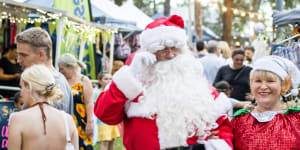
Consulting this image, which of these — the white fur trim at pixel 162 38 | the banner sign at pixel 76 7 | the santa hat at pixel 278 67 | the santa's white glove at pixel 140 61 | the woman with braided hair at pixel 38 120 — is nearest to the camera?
the santa's white glove at pixel 140 61

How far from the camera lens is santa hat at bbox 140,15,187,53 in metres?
2.82

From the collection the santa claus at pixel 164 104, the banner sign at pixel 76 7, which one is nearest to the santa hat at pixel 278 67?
the santa claus at pixel 164 104

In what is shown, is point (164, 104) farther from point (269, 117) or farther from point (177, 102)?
point (269, 117)

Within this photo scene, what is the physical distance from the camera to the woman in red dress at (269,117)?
118 inches

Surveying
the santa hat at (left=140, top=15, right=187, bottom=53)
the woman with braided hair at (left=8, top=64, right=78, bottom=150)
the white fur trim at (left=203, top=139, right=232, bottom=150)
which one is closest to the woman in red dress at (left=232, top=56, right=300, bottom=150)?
the white fur trim at (left=203, top=139, right=232, bottom=150)

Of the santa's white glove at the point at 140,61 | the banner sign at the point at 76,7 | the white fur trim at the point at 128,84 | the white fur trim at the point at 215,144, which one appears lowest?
the white fur trim at the point at 215,144

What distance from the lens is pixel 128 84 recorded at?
2678 mm

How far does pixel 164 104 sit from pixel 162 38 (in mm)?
462

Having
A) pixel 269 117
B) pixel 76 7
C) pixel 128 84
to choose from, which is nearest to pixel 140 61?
pixel 128 84

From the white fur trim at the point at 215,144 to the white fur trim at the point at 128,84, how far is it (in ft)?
1.87

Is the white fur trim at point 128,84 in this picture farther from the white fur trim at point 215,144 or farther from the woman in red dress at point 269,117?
the woman in red dress at point 269,117

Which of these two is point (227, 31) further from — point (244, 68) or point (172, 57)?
point (172, 57)

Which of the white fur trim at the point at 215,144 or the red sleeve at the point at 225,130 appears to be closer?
the white fur trim at the point at 215,144

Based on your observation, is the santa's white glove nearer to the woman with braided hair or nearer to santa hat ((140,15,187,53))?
santa hat ((140,15,187,53))
